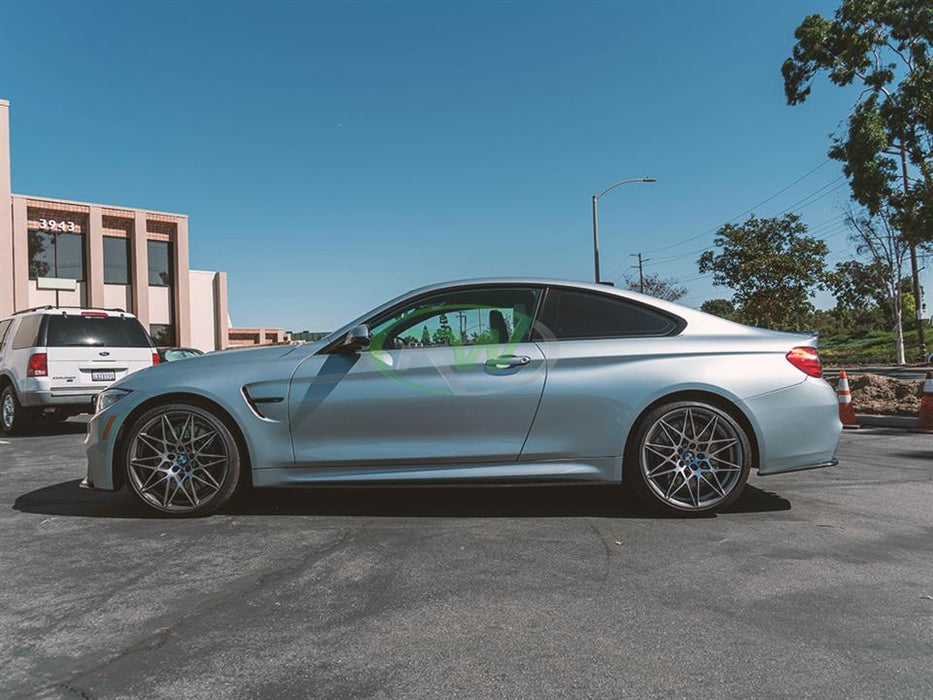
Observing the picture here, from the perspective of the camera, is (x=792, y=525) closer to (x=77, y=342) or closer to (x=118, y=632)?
(x=118, y=632)

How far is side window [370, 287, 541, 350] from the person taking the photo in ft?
14.4

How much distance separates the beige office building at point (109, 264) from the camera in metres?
29.8

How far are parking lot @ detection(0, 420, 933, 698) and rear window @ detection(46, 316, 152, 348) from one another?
551cm

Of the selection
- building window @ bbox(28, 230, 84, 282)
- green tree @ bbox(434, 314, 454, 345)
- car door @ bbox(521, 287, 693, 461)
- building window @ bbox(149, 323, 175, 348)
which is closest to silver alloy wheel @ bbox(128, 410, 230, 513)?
green tree @ bbox(434, 314, 454, 345)

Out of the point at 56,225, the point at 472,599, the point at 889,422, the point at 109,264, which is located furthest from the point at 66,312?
the point at 109,264

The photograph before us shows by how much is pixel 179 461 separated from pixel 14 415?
720cm

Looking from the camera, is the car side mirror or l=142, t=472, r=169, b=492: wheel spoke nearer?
the car side mirror

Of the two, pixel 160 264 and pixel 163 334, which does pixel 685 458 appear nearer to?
pixel 163 334

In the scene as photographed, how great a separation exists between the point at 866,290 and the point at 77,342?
55926 mm

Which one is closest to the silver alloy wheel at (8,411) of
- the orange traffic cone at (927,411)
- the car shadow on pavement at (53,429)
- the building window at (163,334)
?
the car shadow on pavement at (53,429)

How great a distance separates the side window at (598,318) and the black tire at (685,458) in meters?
0.56

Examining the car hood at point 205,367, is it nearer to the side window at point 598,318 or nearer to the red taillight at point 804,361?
the side window at point 598,318

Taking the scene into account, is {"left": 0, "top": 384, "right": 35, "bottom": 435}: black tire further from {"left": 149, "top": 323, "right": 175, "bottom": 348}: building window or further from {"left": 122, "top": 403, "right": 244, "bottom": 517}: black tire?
{"left": 149, "top": 323, "right": 175, "bottom": 348}: building window

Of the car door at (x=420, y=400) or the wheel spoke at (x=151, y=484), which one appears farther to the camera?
the wheel spoke at (x=151, y=484)
